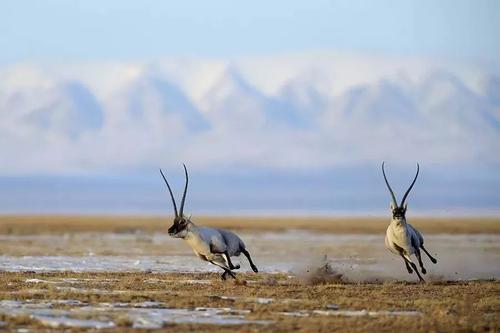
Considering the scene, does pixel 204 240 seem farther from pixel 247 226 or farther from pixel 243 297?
A: pixel 247 226

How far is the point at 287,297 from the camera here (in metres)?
23.9

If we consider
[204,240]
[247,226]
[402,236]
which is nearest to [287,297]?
[204,240]

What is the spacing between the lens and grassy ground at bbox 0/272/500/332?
746 inches

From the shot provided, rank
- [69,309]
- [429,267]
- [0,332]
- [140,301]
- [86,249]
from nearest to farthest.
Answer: [0,332], [69,309], [140,301], [429,267], [86,249]

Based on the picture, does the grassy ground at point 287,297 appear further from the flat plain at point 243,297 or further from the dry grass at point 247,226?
the dry grass at point 247,226

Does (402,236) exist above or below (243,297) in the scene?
above

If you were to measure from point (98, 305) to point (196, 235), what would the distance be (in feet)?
23.1

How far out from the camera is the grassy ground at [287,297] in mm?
18938

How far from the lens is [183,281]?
2862cm

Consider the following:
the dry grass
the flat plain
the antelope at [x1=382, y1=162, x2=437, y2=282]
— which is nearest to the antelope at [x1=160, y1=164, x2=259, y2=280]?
the flat plain

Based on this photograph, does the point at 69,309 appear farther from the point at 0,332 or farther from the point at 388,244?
the point at 388,244

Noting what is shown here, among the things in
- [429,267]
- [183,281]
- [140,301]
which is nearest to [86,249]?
[429,267]

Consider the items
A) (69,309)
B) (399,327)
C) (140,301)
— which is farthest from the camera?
(140,301)

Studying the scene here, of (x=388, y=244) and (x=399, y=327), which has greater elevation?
(x=388, y=244)
